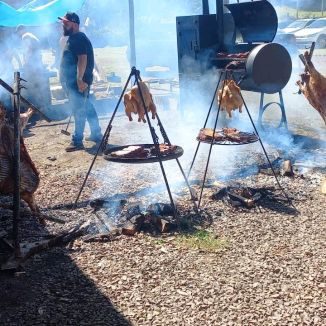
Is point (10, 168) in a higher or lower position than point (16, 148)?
lower

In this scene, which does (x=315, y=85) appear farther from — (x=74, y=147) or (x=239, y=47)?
(x=74, y=147)

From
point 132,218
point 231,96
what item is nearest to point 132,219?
point 132,218

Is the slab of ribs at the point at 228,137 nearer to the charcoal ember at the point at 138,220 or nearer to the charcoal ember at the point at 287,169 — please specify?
the charcoal ember at the point at 287,169

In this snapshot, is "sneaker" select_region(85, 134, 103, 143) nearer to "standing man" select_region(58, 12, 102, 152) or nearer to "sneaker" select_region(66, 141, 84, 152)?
"standing man" select_region(58, 12, 102, 152)

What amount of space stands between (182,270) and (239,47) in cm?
715

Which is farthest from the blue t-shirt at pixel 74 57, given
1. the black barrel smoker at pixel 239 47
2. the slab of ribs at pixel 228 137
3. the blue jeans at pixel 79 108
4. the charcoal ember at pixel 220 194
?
the charcoal ember at pixel 220 194

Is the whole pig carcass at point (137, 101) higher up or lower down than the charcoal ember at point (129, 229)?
higher up

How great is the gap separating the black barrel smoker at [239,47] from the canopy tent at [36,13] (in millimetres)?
3859

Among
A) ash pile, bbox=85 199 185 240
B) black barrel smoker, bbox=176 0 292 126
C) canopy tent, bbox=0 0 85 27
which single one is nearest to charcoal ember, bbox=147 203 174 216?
ash pile, bbox=85 199 185 240

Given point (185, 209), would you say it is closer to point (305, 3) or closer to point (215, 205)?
point (215, 205)

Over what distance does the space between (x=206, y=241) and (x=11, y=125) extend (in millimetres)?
2697

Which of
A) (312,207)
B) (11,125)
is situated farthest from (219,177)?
(11,125)

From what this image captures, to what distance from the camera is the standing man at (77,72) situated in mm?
9492

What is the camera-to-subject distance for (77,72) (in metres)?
9.59
